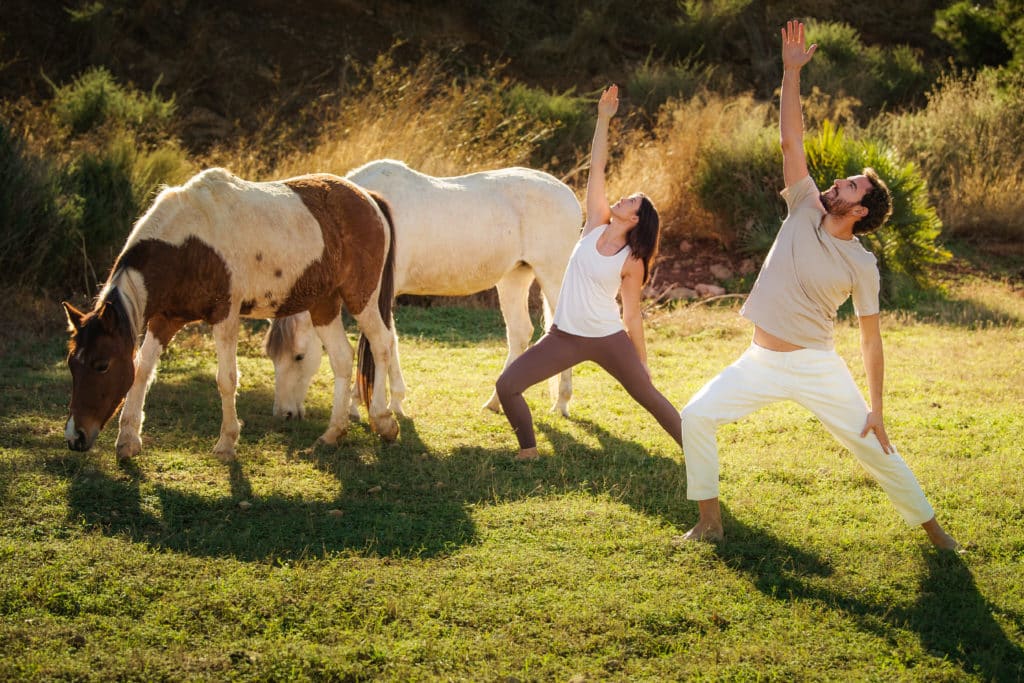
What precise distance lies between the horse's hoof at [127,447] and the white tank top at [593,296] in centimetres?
274

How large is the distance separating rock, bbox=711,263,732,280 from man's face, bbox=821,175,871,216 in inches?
333

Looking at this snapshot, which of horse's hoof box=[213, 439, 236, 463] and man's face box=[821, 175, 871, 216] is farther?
horse's hoof box=[213, 439, 236, 463]

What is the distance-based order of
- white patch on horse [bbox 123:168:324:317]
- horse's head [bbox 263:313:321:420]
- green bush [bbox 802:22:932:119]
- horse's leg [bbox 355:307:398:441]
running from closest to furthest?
white patch on horse [bbox 123:168:324:317] < horse's leg [bbox 355:307:398:441] < horse's head [bbox 263:313:321:420] < green bush [bbox 802:22:932:119]

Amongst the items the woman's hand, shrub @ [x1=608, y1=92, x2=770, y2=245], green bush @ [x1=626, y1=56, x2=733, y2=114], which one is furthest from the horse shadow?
green bush @ [x1=626, y1=56, x2=733, y2=114]

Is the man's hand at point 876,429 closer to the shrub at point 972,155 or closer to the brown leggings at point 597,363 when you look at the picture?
the brown leggings at point 597,363

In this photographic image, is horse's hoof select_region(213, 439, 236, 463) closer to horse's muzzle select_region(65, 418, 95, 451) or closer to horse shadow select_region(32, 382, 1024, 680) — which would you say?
horse shadow select_region(32, 382, 1024, 680)

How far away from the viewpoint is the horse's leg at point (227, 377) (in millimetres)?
6207

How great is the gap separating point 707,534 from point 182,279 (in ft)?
11.1

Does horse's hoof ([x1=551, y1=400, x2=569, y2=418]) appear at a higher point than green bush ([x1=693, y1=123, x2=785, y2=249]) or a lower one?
lower

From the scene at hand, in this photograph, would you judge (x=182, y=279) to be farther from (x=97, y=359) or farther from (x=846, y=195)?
(x=846, y=195)

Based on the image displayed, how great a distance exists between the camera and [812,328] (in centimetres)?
487

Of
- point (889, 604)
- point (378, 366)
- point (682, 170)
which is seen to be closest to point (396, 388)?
point (378, 366)

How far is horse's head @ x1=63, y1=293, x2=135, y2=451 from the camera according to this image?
560 cm

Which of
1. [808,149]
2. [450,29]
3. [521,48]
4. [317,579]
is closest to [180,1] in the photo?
[450,29]
